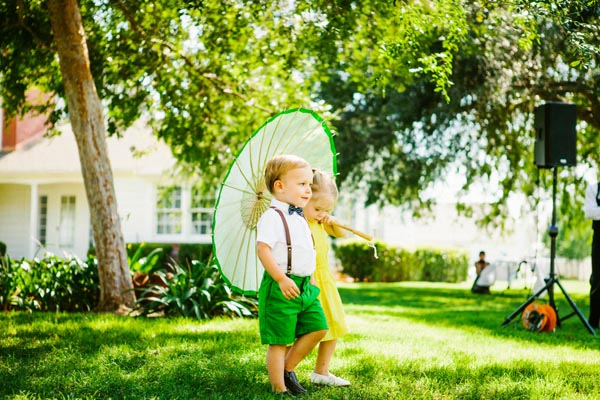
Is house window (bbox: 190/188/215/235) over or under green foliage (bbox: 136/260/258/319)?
over

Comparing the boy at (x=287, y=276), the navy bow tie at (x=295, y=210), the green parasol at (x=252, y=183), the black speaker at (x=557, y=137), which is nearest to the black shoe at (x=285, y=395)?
the boy at (x=287, y=276)

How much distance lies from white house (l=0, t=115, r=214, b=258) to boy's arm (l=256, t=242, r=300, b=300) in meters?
15.3

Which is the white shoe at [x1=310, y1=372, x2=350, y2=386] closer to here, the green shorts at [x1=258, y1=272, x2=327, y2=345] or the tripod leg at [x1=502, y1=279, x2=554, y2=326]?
the green shorts at [x1=258, y1=272, x2=327, y2=345]

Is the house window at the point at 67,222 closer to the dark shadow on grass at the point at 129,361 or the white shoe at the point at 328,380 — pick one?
the dark shadow on grass at the point at 129,361

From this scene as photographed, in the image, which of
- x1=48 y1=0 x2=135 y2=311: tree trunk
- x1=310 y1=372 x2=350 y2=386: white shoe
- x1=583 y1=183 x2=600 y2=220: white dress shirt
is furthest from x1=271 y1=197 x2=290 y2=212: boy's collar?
x1=583 y1=183 x2=600 y2=220: white dress shirt

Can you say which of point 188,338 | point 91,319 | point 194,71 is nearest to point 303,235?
point 188,338

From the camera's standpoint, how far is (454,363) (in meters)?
4.98

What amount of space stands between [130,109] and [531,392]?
24.6 ft

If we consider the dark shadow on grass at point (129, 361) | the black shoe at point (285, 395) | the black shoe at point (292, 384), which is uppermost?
the black shoe at point (292, 384)

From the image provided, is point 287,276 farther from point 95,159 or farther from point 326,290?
point 95,159

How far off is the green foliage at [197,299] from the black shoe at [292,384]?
3412mm

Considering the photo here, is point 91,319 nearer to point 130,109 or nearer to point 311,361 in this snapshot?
point 311,361

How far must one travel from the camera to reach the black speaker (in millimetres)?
7762

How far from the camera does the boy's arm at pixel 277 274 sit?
3.68m
